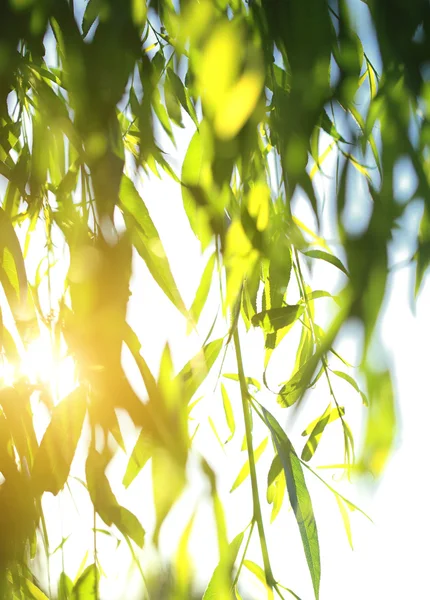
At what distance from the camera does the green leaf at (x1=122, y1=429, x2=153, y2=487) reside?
428mm

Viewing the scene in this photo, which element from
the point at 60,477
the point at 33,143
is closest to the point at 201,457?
the point at 60,477

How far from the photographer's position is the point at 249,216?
389 millimetres

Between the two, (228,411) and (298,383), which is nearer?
(298,383)

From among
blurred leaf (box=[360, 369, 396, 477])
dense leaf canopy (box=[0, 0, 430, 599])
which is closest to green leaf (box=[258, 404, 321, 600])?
dense leaf canopy (box=[0, 0, 430, 599])

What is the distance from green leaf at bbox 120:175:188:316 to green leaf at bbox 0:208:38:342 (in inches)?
2.7

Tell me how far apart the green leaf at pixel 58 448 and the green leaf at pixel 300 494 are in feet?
0.37

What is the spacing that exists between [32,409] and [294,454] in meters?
0.18

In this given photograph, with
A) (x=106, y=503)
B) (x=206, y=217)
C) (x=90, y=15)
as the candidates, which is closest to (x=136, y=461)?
(x=106, y=503)

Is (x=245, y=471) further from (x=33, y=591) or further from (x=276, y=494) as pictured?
(x=33, y=591)

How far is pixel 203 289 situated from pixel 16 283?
0.38 feet

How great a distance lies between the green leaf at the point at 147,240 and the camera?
15.6 inches

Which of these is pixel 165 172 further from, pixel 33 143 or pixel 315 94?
pixel 315 94

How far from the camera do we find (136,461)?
43 centimetres

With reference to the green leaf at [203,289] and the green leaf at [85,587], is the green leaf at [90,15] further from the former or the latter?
the green leaf at [85,587]
